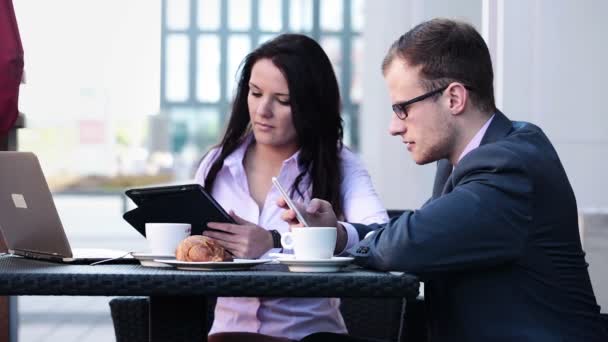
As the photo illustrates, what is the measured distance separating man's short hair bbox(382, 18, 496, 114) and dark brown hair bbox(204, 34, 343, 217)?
616mm

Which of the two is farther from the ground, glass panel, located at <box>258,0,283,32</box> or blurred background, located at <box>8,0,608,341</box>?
glass panel, located at <box>258,0,283,32</box>

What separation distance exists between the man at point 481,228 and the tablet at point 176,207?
29cm

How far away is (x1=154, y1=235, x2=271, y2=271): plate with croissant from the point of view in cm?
177

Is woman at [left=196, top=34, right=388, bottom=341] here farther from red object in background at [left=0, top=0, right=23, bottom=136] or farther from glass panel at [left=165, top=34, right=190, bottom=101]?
glass panel at [left=165, top=34, right=190, bottom=101]

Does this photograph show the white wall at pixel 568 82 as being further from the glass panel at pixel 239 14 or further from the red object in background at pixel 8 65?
the glass panel at pixel 239 14

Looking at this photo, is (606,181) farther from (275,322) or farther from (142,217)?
(142,217)

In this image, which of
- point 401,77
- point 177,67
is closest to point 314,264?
point 401,77

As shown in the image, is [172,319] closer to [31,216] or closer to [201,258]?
[201,258]

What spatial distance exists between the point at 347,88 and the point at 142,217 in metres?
17.8

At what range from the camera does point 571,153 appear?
3.74m

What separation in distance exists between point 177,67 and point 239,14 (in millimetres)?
2217

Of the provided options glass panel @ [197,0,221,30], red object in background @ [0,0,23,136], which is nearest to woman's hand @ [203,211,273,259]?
red object in background @ [0,0,23,136]

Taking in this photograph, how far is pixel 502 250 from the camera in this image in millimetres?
1734

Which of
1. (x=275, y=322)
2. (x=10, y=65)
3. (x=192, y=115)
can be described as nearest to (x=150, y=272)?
(x=275, y=322)
